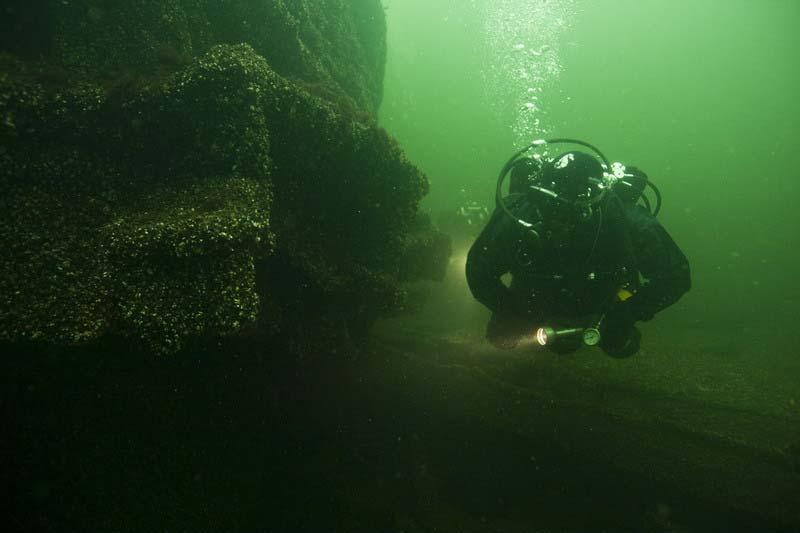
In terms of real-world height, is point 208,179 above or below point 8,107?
below

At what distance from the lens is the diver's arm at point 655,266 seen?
12.8 ft

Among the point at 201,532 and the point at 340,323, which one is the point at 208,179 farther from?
the point at 201,532

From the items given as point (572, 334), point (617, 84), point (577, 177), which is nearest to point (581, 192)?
point (577, 177)

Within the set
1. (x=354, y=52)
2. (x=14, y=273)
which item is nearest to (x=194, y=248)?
(x=14, y=273)

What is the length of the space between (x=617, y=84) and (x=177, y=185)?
91.8 metres

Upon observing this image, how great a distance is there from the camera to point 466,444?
4637 mm

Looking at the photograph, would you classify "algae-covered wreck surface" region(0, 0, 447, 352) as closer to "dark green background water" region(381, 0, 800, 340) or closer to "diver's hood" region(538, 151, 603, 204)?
"diver's hood" region(538, 151, 603, 204)

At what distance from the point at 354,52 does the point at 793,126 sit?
74202mm

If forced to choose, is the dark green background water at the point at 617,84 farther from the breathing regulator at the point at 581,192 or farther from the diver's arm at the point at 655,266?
the diver's arm at the point at 655,266

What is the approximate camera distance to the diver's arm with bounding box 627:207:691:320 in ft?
12.8

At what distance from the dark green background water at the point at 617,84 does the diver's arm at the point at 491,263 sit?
1092 inches

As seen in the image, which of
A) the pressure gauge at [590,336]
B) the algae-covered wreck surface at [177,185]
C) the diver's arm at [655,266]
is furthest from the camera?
the diver's arm at [655,266]

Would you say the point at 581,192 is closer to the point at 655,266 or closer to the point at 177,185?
the point at 655,266

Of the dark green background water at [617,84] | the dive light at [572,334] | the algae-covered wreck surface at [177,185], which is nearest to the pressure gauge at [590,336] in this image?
the dive light at [572,334]
